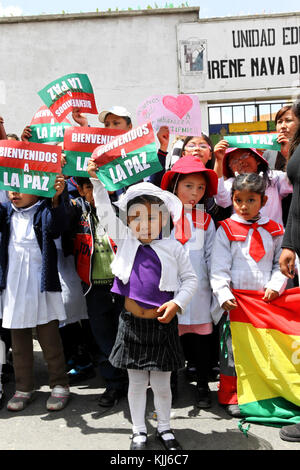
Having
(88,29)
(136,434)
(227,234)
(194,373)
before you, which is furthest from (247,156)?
(88,29)

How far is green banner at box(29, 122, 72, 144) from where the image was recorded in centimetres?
356

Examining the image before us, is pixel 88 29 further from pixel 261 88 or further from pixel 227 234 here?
pixel 227 234

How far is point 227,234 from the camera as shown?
10.0ft

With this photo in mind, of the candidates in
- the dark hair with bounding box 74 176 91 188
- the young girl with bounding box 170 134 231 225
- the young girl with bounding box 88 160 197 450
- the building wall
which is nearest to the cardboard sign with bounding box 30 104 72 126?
the dark hair with bounding box 74 176 91 188

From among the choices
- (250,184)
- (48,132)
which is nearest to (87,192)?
(48,132)

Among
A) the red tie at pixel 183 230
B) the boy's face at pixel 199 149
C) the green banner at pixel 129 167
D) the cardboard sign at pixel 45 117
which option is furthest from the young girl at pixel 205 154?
the cardboard sign at pixel 45 117

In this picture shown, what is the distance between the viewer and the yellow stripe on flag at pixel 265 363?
2.84m

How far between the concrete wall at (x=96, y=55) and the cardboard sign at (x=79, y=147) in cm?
749

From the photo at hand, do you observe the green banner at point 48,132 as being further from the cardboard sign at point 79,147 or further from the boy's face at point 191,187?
the boy's face at point 191,187

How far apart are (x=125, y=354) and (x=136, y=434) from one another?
1.57 ft

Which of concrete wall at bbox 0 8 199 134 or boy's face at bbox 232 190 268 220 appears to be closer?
boy's face at bbox 232 190 268 220

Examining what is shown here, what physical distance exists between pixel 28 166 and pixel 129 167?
77cm

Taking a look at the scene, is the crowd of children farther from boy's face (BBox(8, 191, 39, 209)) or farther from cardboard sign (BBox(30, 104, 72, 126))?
cardboard sign (BBox(30, 104, 72, 126))

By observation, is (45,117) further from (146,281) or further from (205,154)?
(146,281)
